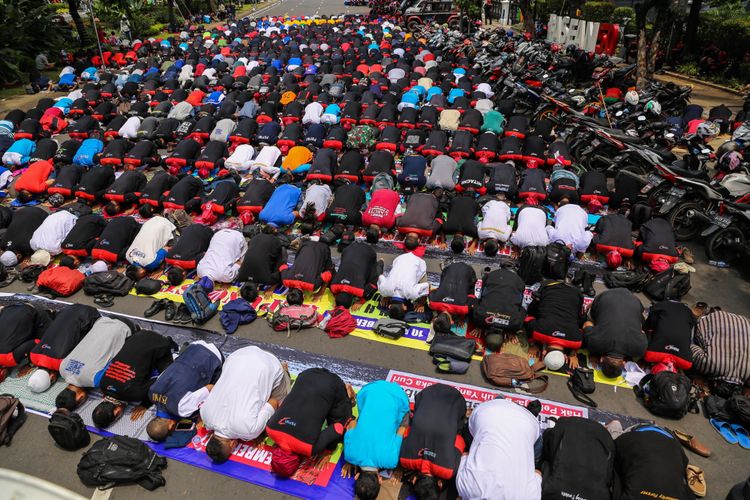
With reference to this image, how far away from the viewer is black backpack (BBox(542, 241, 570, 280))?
763cm

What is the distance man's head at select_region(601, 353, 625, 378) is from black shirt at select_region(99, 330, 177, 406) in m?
6.23

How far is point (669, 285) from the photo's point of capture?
724 centimetres

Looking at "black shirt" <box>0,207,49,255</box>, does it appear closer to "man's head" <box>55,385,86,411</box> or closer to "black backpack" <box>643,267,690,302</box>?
"man's head" <box>55,385,86,411</box>

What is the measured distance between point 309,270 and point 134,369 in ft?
9.91

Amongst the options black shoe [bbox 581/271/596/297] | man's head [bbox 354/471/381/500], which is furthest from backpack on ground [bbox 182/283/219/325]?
black shoe [bbox 581/271/596/297]

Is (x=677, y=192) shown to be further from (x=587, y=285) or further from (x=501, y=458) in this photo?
(x=501, y=458)

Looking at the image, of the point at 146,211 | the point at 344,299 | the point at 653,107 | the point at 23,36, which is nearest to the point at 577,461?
the point at 344,299

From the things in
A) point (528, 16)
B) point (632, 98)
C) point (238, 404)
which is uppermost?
point (528, 16)

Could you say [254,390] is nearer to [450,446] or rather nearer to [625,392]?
[450,446]

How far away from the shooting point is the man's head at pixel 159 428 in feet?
18.2

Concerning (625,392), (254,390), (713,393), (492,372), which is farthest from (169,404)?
(713,393)

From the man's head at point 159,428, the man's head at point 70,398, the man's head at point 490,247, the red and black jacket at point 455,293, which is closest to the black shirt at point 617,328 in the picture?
the red and black jacket at point 455,293

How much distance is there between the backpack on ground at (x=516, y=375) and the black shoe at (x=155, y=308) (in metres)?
5.74

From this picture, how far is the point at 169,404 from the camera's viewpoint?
5.67 meters
